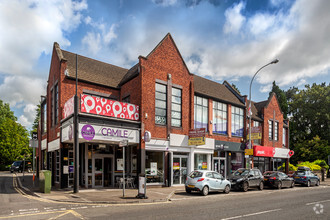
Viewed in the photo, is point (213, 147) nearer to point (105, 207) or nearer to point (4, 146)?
point (105, 207)

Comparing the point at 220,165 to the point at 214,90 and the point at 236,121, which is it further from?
the point at 214,90

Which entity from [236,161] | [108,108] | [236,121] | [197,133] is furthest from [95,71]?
[236,161]

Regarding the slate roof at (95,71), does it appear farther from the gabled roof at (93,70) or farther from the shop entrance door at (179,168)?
the shop entrance door at (179,168)

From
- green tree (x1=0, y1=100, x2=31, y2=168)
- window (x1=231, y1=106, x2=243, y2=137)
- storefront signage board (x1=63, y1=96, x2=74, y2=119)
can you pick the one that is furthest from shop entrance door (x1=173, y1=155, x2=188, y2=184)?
green tree (x1=0, y1=100, x2=31, y2=168)

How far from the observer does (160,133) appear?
1962 cm

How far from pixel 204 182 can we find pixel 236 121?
13261 millimetres

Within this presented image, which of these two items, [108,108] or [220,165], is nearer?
[108,108]

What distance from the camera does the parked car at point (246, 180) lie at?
18203mm

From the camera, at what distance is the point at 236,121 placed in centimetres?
2747

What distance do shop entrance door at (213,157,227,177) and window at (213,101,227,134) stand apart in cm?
250

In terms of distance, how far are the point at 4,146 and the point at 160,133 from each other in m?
41.9

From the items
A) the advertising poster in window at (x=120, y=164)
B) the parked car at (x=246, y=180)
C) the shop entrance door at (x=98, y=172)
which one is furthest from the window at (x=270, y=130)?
the shop entrance door at (x=98, y=172)

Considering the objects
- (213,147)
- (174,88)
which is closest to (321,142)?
(213,147)

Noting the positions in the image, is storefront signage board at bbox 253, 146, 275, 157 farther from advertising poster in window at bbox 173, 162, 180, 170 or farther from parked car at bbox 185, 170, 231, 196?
parked car at bbox 185, 170, 231, 196
